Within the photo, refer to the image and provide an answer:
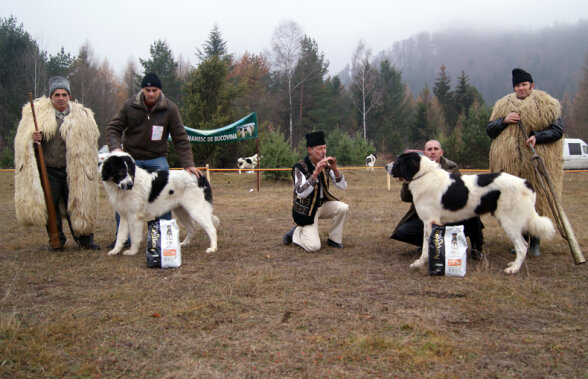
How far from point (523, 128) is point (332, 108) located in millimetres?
33516

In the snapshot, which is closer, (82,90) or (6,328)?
(6,328)

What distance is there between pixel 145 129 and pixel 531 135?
473 centimetres

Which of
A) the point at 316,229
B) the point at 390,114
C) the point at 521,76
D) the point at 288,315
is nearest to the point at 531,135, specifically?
the point at 521,76

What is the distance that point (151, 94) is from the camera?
17.3ft

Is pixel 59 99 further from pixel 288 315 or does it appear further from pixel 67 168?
pixel 288 315

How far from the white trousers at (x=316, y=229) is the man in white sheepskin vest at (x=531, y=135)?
2116mm

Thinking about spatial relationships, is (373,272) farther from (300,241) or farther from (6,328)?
(6,328)

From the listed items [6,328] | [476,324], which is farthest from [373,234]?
[6,328]

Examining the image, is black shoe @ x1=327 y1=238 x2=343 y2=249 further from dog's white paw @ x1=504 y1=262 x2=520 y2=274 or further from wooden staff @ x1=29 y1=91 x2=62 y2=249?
wooden staff @ x1=29 y1=91 x2=62 y2=249

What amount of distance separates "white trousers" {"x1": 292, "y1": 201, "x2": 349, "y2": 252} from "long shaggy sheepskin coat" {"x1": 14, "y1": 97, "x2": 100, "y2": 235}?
267 cm

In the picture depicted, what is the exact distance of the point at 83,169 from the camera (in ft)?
17.8

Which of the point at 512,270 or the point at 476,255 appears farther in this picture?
the point at 476,255

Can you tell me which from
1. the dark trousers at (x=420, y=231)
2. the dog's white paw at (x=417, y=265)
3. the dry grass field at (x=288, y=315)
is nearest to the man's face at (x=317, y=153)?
the dry grass field at (x=288, y=315)

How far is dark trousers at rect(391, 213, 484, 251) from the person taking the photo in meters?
5.15
